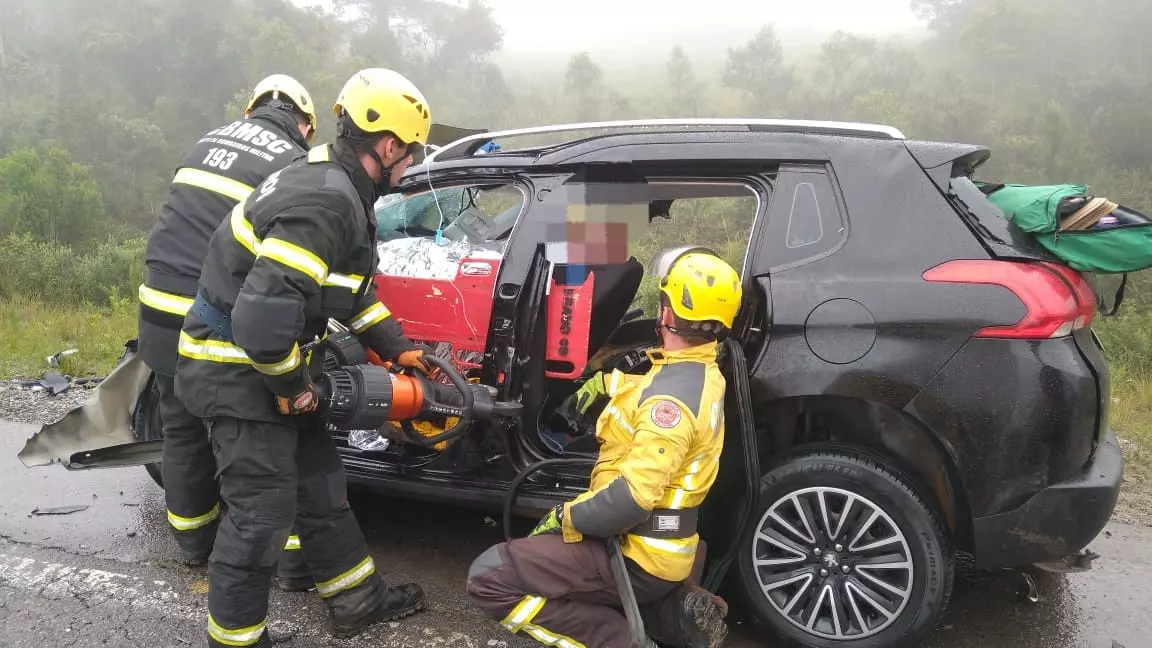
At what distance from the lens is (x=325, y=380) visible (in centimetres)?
257

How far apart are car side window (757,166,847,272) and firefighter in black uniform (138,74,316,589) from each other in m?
1.92

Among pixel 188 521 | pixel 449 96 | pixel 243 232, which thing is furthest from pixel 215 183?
pixel 449 96

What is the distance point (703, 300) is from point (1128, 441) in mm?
4014

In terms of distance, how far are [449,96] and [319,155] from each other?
43383mm

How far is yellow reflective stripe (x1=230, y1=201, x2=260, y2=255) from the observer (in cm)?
239

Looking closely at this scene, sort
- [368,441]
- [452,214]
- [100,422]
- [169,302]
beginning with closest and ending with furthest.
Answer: [169,302], [368,441], [452,214], [100,422]

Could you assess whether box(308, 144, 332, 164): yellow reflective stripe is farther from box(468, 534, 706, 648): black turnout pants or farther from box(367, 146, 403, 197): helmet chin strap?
box(468, 534, 706, 648): black turnout pants

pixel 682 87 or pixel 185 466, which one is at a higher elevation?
pixel 682 87

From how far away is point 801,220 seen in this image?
273 cm

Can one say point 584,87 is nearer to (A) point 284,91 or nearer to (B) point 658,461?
(A) point 284,91

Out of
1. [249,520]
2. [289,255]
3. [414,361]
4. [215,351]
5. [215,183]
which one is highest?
[215,183]

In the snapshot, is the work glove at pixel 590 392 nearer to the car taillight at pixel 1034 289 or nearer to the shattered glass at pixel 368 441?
the shattered glass at pixel 368 441

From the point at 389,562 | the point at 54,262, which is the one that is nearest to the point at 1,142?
the point at 54,262

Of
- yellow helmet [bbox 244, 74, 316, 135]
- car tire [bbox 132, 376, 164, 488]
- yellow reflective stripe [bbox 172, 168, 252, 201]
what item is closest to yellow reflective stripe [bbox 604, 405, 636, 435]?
yellow reflective stripe [bbox 172, 168, 252, 201]
